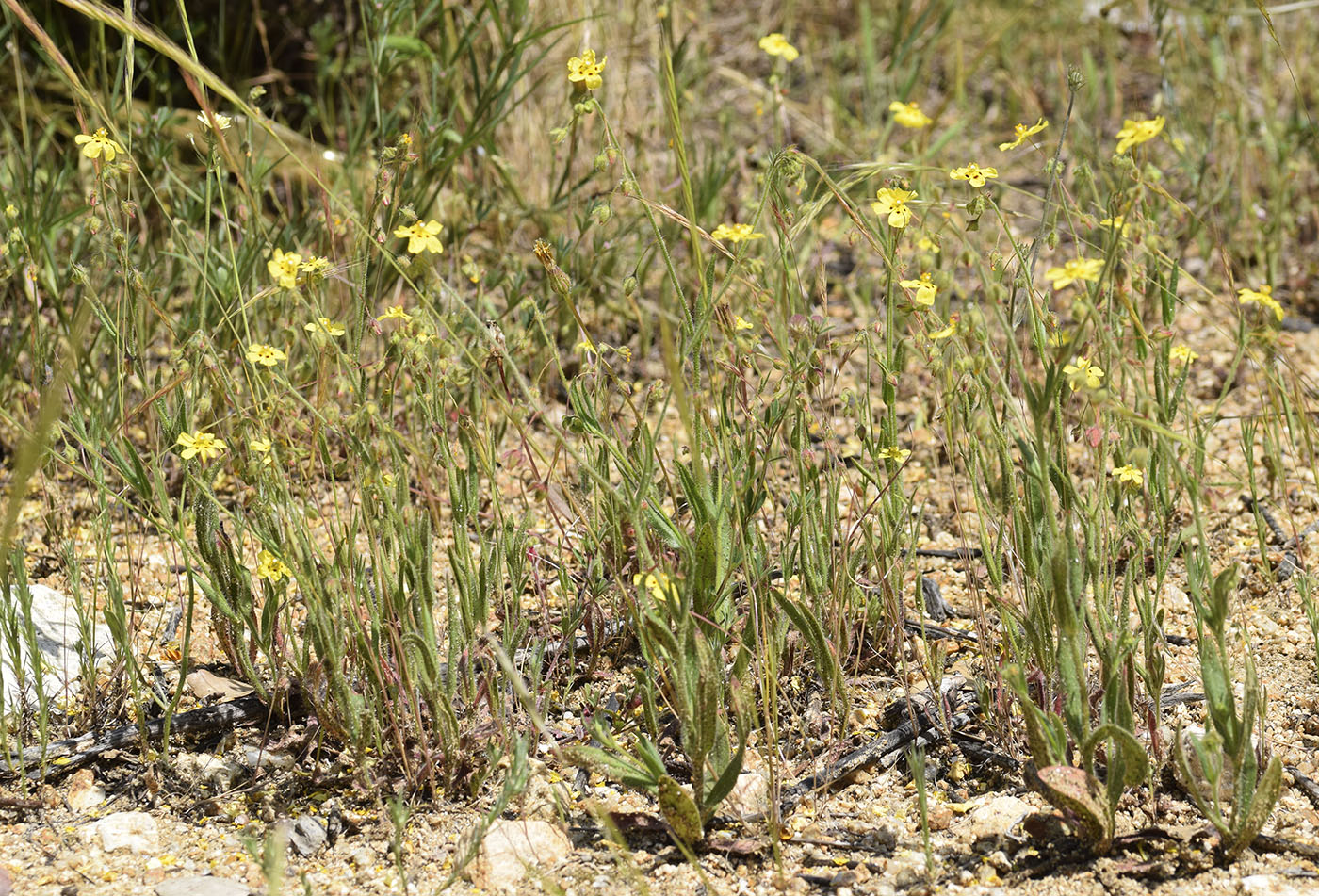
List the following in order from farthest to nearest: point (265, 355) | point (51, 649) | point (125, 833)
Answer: point (51, 649)
point (265, 355)
point (125, 833)

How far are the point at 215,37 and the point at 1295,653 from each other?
3.36m

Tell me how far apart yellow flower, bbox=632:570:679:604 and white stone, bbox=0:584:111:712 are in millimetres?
750

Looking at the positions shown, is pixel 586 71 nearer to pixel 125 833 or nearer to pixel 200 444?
pixel 200 444

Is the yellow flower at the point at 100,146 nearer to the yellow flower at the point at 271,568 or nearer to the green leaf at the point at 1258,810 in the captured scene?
the yellow flower at the point at 271,568

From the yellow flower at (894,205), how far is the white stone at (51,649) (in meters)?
1.19

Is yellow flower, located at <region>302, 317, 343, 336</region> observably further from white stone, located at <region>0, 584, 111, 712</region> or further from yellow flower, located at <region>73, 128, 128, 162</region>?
white stone, located at <region>0, 584, 111, 712</region>

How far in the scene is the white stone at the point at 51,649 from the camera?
174cm

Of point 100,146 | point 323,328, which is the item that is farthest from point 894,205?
point 100,146

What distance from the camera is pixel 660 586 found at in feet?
4.89

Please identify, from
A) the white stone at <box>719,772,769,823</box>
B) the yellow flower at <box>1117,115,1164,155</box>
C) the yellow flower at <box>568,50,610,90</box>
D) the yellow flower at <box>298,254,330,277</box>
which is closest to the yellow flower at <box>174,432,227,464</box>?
the yellow flower at <box>298,254,330,277</box>

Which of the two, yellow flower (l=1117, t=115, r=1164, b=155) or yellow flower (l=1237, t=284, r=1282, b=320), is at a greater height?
yellow flower (l=1117, t=115, r=1164, b=155)

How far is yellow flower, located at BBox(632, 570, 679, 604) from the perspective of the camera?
1424 mm

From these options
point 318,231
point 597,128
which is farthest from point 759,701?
point 597,128

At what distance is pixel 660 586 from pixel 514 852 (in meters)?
0.36
